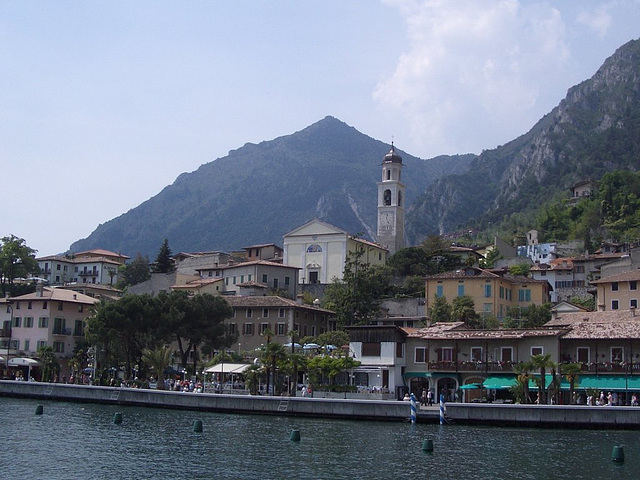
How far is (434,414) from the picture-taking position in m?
49.2

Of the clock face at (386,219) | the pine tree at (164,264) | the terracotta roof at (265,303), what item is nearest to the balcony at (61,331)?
the terracotta roof at (265,303)

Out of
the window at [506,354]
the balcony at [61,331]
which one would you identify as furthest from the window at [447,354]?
the balcony at [61,331]

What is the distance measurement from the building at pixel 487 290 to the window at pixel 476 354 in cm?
1804

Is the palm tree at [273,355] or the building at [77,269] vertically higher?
the building at [77,269]

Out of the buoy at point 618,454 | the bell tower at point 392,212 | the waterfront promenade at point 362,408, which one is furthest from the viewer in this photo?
the bell tower at point 392,212

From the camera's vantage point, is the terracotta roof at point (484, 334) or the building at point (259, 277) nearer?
the terracotta roof at point (484, 334)

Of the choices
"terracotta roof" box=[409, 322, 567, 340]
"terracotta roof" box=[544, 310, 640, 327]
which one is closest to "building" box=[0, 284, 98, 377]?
"terracotta roof" box=[409, 322, 567, 340]

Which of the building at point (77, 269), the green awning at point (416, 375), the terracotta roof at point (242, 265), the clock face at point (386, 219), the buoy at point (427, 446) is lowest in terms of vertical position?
the buoy at point (427, 446)

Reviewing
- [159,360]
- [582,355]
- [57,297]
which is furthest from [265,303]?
[582,355]

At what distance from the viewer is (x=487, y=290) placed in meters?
81.6

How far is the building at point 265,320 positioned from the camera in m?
81.1

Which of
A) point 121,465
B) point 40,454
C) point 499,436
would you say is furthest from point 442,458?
point 40,454

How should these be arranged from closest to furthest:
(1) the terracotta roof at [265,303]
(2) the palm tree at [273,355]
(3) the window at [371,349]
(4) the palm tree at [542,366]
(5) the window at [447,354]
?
(4) the palm tree at [542,366] < (2) the palm tree at [273,355] < (5) the window at [447,354] < (3) the window at [371,349] < (1) the terracotta roof at [265,303]

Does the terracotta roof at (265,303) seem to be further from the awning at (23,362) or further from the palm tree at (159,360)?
the awning at (23,362)
